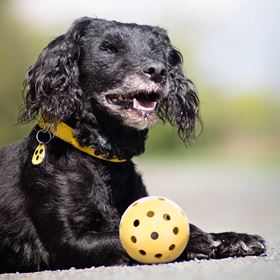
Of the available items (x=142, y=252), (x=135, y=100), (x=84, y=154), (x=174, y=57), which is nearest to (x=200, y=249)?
(x=142, y=252)

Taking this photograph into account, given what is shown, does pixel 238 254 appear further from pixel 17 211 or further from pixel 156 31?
pixel 156 31

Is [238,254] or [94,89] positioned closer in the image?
[238,254]

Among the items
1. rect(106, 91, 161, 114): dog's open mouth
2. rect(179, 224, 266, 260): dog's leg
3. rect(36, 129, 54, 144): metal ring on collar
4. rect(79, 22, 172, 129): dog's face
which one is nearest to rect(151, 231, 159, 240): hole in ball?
rect(179, 224, 266, 260): dog's leg

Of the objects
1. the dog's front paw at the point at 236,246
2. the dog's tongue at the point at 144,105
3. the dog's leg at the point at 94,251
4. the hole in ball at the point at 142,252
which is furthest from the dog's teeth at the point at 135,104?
the hole in ball at the point at 142,252

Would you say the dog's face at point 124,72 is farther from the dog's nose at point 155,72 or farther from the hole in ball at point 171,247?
the hole in ball at point 171,247

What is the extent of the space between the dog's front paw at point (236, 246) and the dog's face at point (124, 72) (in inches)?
43.1

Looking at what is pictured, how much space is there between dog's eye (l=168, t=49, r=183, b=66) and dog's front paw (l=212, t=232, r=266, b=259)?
1.93 m

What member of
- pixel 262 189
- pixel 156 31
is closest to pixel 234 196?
pixel 262 189

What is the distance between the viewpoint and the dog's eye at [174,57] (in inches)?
254

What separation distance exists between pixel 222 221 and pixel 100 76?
3.57 m

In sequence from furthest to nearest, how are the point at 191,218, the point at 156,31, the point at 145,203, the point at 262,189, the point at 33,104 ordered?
the point at 262,189 < the point at 191,218 < the point at 156,31 < the point at 33,104 < the point at 145,203

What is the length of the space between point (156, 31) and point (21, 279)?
2579mm

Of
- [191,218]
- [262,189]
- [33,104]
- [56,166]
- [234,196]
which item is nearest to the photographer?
[56,166]

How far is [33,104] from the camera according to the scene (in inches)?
228
